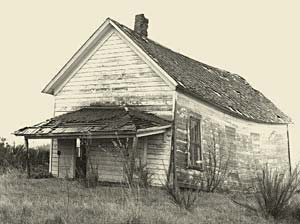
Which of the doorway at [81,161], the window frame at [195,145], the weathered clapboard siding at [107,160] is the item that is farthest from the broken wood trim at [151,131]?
the doorway at [81,161]

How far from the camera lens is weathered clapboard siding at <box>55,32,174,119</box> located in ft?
50.3

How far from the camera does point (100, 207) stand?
936cm

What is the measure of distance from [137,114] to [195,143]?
8.50ft

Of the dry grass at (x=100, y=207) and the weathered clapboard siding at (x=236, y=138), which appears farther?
the weathered clapboard siding at (x=236, y=138)

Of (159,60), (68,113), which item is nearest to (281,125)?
(159,60)

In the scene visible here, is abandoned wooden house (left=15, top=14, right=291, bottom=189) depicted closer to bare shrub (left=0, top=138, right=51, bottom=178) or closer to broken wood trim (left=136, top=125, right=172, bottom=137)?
broken wood trim (left=136, top=125, right=172, bottom=137)

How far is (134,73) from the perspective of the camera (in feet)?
52.5

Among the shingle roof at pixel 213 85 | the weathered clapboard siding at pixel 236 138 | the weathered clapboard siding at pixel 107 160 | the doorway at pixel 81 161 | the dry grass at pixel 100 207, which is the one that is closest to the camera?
the dry grass at pixel 100 207

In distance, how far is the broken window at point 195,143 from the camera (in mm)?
15852

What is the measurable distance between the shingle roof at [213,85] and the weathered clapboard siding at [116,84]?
0.59m

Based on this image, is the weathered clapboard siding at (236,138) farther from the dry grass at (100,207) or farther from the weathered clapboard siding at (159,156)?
the dry grass at (100,207)

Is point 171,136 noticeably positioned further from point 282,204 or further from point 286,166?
point 286,166

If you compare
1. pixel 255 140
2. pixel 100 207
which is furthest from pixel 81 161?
pixel 255 140

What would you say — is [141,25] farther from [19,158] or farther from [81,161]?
[19,158]
